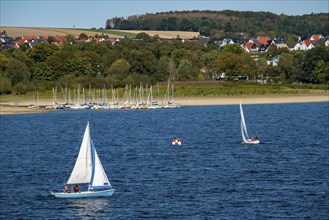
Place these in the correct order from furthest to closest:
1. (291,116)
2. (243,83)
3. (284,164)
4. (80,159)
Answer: (243,83)
(291,116)
(284,164)
(80,159)

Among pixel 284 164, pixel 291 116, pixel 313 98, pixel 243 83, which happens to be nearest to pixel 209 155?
pixel 284 164

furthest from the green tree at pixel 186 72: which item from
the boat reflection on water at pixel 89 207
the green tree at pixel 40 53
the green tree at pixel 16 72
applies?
the boat reflection on water at pixel 89 207

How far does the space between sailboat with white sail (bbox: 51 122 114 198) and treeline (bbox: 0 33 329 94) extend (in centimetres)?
10519

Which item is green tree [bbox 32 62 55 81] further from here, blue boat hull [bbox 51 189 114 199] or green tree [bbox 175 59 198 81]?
blue boat hull [bbox 51 189 114 199]

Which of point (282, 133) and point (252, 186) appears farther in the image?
point (282, 133)

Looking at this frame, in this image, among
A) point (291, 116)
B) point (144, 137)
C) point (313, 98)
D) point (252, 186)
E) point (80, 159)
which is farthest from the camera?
point (313, 98)

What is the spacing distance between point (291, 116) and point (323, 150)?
46.3m

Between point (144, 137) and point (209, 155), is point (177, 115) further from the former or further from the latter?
point (209, 155)

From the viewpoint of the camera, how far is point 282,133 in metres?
94.0

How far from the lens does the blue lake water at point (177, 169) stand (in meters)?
49.2

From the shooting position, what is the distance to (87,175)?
172 feet

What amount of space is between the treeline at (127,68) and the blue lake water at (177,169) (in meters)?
46.2

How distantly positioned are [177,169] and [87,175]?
1303cm

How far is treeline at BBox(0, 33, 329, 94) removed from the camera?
529 feet
